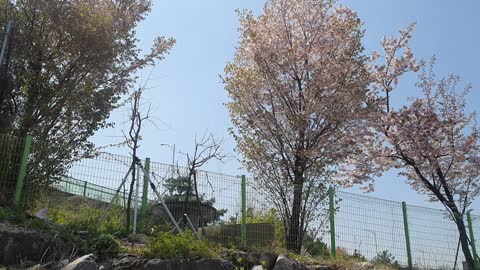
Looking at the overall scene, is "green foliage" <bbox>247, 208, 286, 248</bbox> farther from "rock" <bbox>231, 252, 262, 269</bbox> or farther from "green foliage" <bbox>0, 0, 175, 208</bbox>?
"green foliage" <bbox>0, 0, 175, 208</bbox>

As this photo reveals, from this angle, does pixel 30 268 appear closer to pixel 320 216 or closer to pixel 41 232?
pixel 41 232

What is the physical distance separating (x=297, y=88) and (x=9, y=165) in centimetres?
749

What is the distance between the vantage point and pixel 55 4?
10430 millimetres

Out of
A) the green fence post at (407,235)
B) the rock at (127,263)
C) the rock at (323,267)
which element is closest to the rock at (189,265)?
the rock at (127,263)

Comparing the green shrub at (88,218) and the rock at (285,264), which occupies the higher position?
the green shrub at (88,218)

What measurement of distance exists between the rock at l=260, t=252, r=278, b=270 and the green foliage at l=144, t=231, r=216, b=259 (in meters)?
1.13

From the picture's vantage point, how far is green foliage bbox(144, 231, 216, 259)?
7309 mm

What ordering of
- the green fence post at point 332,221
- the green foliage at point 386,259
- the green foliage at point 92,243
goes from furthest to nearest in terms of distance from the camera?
the green foliage at point 386,259
the green fence post at point 332,221
the green foliage at point 92,243

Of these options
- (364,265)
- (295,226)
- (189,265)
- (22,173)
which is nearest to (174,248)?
(189,265)

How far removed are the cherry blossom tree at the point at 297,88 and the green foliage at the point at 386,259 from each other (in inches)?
79.2

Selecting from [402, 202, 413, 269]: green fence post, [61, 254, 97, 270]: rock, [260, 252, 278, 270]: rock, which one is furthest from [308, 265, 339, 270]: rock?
[61, 254, 97, 270]: rock

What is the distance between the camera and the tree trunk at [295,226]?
10383 millimetres

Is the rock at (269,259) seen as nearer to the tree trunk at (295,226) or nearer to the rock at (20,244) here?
the tree trunk at (295,226)

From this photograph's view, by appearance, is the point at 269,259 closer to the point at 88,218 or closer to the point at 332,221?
the point at 332,221
